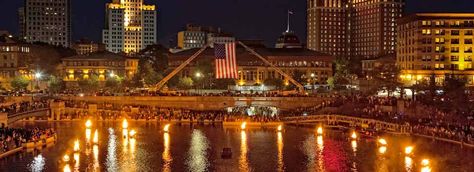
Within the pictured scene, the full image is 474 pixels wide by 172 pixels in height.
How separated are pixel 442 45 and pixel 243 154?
7677 cm

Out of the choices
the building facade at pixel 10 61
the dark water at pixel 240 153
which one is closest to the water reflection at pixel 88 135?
the dark water at pixel 240 153

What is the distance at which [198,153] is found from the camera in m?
74.8

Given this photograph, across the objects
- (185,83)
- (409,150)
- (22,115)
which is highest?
(185,83)

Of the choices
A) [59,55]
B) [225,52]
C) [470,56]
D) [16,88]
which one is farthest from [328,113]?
[59,55]

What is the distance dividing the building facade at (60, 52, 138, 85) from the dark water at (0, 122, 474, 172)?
68.4 m

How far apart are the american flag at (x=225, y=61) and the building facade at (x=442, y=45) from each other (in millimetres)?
53133

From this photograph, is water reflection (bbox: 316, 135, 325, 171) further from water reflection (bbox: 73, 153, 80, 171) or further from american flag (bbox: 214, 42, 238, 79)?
water reflection (bbox: 73, 153, 80, 171)

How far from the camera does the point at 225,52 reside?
9869 cm

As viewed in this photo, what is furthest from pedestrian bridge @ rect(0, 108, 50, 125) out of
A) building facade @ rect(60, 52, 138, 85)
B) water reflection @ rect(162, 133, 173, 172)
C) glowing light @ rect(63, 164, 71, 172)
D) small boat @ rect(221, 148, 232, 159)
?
building facade @ rect(60, 52, 138, 85)

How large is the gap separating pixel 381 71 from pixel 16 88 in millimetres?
72058

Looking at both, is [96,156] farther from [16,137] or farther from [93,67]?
[93,67]

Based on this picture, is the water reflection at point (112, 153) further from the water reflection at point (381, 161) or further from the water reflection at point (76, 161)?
the water reflection at point (381, 161)

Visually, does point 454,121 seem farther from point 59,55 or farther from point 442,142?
point 59,55

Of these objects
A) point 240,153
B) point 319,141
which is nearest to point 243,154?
point 240,153
